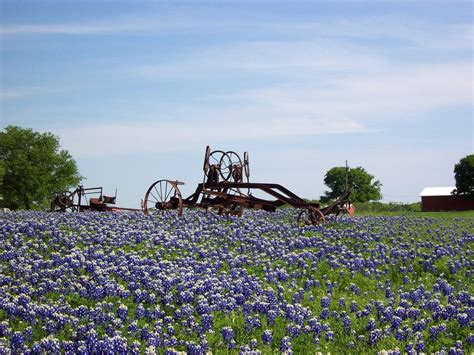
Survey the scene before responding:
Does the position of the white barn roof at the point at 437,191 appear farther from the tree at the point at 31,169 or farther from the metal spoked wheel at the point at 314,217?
the metal spoked wheel at the point at 314,217

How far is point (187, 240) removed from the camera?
15562 mm

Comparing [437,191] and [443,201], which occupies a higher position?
[437,191]

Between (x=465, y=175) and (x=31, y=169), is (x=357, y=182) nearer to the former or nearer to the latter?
(x=465, y=175)

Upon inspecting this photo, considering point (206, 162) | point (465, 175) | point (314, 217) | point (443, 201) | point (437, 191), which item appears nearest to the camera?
point (314, 217)

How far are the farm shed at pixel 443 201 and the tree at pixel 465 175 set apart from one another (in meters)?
1.33

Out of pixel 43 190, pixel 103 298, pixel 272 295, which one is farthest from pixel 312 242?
pixel 43 190

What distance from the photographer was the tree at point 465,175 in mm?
84875

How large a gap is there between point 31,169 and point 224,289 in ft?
195

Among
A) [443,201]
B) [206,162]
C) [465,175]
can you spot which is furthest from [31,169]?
[443,201]

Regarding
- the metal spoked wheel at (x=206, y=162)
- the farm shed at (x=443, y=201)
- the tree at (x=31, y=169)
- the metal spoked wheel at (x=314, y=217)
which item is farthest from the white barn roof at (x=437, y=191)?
the metal spoked wheel at (x=314, y=217)

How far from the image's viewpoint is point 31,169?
67500 mm

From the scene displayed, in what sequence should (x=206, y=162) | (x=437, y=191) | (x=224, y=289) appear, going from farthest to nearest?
(x=437, y=191), (x=206, y=162), (x=224, y=289)

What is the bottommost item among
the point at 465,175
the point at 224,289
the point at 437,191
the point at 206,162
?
the point at 224,289

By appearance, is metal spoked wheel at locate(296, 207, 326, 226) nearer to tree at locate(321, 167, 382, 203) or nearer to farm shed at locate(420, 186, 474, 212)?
farm shed at locate(420, 186, 474, 212)
